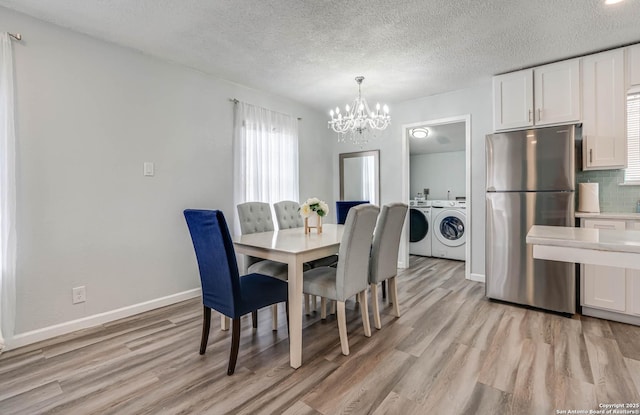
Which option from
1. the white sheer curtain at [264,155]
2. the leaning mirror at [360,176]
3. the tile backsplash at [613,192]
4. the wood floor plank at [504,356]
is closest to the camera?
the wood floor plank at [504,356]

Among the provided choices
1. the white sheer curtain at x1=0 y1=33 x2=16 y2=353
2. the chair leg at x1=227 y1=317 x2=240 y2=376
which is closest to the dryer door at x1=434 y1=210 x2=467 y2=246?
the chair leg at x1=227 y1=317 x2=240 y2=376

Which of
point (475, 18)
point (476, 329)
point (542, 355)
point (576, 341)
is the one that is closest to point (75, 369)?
point (476, 329)

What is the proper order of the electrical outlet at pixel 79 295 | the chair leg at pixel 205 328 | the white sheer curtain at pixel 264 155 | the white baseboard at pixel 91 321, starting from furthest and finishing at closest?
the white sheer curtain at pixel 264 155 < the electrical outlet at pixel 79 295 < the white baseboard at pixel 91 321 < the chair leg at pixel 205 328

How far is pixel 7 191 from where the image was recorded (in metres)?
2.16

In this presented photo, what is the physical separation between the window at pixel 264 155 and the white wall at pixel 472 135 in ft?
4.79

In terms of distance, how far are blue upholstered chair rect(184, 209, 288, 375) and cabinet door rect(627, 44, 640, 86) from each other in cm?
358

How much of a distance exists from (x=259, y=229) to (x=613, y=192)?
3.55 metres

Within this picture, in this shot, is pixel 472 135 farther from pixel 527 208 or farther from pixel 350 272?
pixel 350 272

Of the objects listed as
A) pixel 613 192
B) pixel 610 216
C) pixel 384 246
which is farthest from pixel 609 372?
pixel 613 192

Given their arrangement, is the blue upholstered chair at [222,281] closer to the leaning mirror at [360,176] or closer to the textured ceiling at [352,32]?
the textured ceiling at [352,32]

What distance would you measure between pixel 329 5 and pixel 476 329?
2.76 m

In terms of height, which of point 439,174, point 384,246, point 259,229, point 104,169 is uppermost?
point 439,174

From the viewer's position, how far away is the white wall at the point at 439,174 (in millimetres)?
5777

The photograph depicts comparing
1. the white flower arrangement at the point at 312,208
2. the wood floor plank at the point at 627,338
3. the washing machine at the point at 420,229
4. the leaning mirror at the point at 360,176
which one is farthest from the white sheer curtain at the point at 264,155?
the wood floor plank at the point at 627,338
